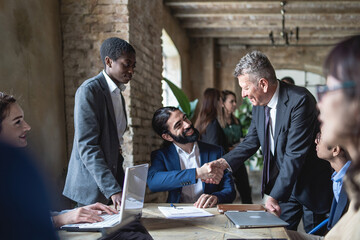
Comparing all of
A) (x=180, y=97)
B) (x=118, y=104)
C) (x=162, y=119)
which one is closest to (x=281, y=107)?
(x=162, y=119)

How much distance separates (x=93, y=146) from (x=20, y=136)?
0.41 meters

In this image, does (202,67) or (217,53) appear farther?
(217,53)

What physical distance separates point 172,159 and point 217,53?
8279 millimetres

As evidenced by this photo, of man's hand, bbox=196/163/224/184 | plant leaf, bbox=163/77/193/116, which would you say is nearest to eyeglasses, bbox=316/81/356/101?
man's hand, bbox=196/163/224/184

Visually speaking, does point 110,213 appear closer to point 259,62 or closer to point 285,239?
point 285,239

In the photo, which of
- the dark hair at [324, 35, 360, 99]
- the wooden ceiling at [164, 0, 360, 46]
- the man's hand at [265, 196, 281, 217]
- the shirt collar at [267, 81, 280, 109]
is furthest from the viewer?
the wooden ceiling at [164, 0, 360, 46]

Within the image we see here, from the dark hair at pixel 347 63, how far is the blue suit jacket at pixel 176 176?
4.85ft

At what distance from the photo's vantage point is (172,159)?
8.39 feet

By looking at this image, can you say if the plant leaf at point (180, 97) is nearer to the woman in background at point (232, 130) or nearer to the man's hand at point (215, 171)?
the woman in background at point (232, 130)

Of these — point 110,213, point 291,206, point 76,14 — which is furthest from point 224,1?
point 110,213

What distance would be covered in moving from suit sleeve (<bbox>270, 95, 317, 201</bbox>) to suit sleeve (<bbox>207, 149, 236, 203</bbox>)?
380 millimetres

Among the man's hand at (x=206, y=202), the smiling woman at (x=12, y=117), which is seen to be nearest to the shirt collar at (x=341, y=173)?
the man's hand at (x=206, y=202)

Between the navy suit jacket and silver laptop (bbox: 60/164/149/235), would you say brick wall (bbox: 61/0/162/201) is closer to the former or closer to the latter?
silver laptop (bbox: 60/164/149/235)

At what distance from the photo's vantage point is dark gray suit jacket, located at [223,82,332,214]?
85.7 inches
